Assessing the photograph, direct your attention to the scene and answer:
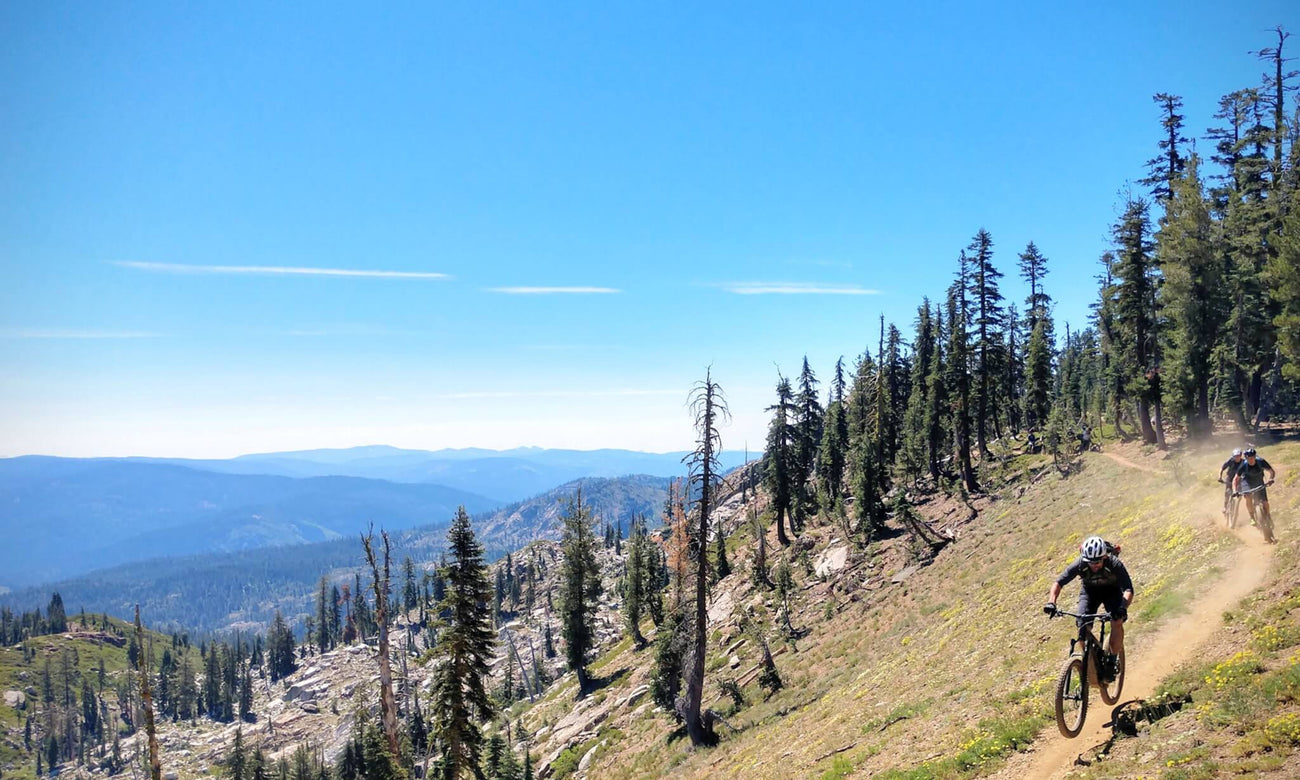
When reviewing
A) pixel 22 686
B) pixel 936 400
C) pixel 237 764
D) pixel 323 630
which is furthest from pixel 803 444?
pixel 22 686

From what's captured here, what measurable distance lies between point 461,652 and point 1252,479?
1122 inches

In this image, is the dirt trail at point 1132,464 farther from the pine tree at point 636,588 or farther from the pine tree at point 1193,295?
the pine tree at point 636,588

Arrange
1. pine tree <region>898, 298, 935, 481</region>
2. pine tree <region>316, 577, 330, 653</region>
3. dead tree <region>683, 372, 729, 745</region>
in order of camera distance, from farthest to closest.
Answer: pine tree <region>316, 577, 330, 653</region> → pine tree <region>898, 298, 935, 481</region> → dead tree <region>683, 372, 729, 745</region>

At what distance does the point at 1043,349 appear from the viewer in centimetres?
5666

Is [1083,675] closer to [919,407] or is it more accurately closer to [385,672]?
[385,672]

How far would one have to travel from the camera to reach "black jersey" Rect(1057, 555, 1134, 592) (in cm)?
927

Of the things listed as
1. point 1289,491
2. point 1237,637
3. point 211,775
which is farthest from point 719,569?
point 211,775

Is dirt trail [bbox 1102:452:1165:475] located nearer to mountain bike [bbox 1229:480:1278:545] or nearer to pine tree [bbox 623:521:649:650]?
mountain bike [bbox 1229:480:1278:545]

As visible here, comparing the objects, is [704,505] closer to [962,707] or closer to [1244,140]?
[962,707]

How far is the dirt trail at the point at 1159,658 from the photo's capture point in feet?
30.9

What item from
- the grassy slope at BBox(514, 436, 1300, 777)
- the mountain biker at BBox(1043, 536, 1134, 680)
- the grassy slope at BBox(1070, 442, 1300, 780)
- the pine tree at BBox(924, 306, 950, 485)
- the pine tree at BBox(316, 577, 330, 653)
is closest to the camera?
the grassy slope at BBox(1070, 442, 1300, 780)

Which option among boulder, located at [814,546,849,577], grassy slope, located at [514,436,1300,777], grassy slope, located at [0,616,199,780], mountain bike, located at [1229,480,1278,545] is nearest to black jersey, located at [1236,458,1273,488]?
mountain bike, located at [1229,480,1278,545]

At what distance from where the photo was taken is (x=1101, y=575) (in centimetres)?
946

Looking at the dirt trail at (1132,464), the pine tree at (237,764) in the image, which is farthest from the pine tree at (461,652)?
the pine tree at (237,764)
